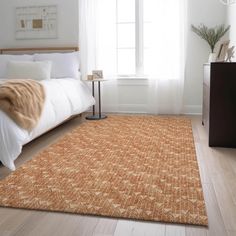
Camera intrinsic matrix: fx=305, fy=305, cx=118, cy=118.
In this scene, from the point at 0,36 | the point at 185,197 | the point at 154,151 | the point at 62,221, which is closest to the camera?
the point at 62,221

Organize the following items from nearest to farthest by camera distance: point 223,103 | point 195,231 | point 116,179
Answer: point 195,231
point 116,179
point 223,103

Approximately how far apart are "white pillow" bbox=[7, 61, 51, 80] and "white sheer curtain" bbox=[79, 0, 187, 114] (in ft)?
2.58

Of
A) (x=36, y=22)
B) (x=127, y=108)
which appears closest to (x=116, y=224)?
(x=127, y=108)

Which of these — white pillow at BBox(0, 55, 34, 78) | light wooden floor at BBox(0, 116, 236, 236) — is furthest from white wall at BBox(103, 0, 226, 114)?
light wooden floor at BBox(0, 116, 236, 236)

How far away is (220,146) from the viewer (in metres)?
2.86

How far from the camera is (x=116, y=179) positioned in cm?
206

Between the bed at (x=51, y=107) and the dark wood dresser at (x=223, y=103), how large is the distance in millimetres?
1575

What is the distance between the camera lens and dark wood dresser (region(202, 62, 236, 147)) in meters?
2.76

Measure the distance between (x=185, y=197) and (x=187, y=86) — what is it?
9.97ft

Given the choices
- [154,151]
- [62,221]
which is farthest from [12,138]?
[154,151]

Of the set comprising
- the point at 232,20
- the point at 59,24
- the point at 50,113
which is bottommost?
the point at 50,113

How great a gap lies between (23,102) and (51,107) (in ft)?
1.98

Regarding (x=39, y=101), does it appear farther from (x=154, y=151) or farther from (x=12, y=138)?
(x=154, y=151)

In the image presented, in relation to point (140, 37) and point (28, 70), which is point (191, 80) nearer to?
point (140, 37)
